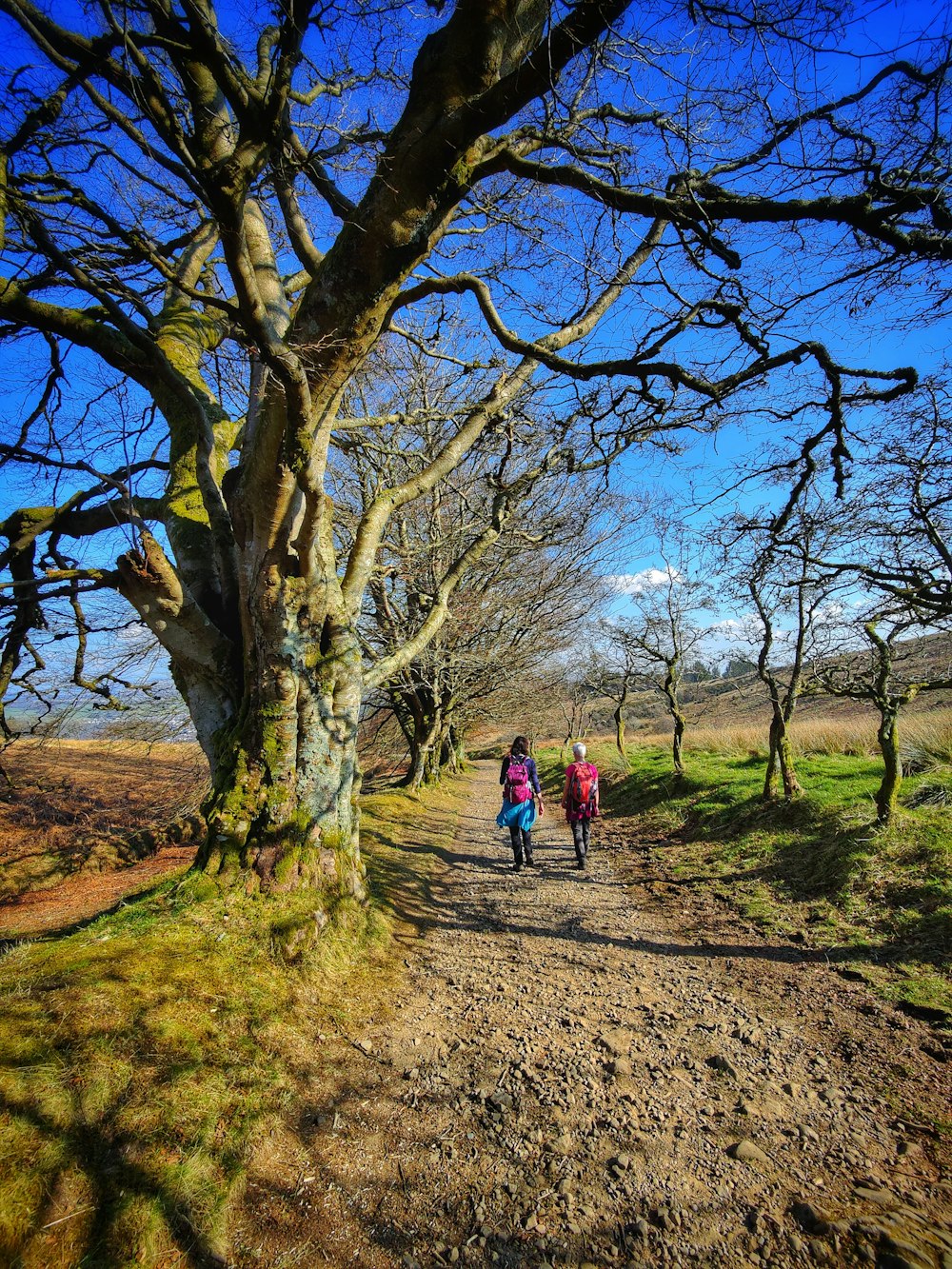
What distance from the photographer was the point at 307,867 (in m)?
3.88

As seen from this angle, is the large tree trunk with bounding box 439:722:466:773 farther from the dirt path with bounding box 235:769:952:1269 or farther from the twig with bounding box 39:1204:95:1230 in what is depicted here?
the twig with bounding box 39:1204:95:1230

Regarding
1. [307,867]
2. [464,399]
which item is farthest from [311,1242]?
[464,399]

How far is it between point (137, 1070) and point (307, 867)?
5.51ft

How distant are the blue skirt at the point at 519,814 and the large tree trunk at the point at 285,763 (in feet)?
10.4

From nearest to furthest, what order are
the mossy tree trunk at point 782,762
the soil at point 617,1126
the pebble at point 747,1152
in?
the soil at point 617,1126 < the pebble at point 747,1152 < the mossy tree trunk at point 782,762

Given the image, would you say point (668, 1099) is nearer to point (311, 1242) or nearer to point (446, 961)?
point (311, 1242)

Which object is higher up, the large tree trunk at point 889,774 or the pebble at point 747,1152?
the large tree trunk at point 889,774

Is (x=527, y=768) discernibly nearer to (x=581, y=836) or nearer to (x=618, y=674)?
(x=581, y=836)

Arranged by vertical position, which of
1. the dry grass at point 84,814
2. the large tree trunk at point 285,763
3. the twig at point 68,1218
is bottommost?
the dry grass at point 84,814

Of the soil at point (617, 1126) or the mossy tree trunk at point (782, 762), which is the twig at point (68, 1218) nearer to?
the soil at point (617, 1126)

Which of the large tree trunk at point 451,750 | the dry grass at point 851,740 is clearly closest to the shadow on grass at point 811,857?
the dry grass at point 851,740

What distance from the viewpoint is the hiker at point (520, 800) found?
7078mm

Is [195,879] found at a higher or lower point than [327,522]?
lower

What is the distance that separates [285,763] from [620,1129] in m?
2.90
